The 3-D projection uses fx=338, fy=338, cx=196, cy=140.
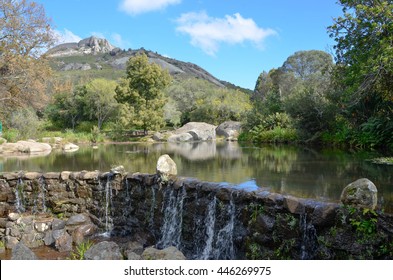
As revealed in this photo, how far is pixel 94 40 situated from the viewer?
108500mm

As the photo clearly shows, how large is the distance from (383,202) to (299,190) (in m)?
1.65

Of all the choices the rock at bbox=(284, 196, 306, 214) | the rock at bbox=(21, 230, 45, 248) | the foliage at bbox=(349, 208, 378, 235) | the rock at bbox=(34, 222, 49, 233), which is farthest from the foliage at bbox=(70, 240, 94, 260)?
the foliage at bbox=(349, 208, 378, 235)

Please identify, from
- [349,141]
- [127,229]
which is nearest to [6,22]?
[127,229]

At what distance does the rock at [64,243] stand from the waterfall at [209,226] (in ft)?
8.87

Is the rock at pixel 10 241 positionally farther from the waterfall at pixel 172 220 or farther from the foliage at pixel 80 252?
the waterfall at pixel 172 220

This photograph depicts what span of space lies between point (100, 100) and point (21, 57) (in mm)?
19761

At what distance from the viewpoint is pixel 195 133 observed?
30281mm

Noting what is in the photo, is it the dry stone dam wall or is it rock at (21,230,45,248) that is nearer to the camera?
the dry stone dam wall

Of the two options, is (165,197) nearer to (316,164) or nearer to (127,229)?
(127,229)

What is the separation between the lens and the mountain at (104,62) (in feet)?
226

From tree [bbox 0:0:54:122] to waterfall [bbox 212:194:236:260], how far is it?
13764 millimetres

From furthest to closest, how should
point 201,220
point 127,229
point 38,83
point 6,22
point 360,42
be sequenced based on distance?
point 38,83, point 6,22, point 360,42, point 127,229, point 201,220

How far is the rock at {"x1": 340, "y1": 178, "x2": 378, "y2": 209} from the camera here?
4.37 metres

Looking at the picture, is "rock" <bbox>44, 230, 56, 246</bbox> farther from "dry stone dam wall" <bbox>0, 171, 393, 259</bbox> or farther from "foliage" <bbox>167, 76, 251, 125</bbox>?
"foliage" <bbox>167, 76, 251, 125</bbox>
